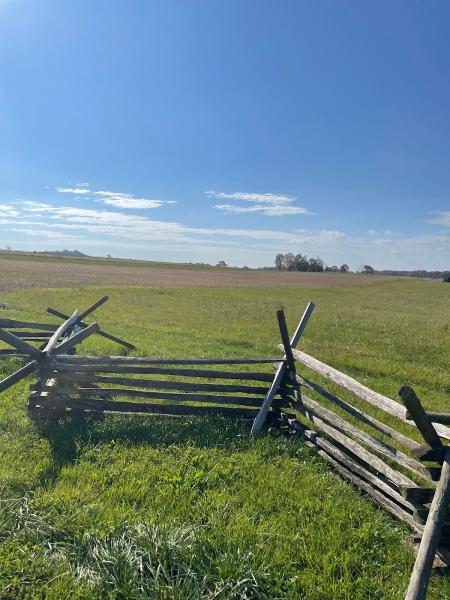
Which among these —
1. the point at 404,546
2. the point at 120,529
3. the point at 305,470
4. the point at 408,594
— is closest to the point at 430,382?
the point at 305,470

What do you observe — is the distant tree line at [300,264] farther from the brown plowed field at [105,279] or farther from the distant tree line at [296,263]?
the brown plowed field at [105,279]

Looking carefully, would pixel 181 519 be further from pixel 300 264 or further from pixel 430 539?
pixel 300 264

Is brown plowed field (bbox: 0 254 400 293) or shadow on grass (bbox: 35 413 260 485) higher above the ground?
brown plowed field (bbox: 0 254 400 293)

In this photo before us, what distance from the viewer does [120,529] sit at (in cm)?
335

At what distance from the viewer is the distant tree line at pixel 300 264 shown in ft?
437

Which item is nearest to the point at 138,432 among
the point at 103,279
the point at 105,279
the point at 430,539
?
the point at 430,539

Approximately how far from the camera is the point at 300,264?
134750 mm

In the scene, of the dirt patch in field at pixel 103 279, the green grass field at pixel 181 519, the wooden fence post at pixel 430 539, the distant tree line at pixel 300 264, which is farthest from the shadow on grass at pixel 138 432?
the distant tree line at pixel 300 264

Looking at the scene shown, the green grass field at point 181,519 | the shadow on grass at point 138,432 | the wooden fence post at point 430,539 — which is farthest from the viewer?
the shadow on grass at point 138,432

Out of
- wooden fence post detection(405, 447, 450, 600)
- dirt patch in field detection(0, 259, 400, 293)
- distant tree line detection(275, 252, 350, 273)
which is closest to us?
wooden fence post detection(405, 447, 450, 600)

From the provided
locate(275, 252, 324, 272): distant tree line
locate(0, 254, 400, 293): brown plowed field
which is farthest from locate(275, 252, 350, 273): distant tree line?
locate(0, 254, 400, 293): brown plowed field

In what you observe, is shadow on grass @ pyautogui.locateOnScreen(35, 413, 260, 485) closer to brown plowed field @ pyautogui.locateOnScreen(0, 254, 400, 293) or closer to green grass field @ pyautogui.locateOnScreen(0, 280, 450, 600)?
green grass field @ pyautogui.locateOnScreen(0, 280, 450, 600)

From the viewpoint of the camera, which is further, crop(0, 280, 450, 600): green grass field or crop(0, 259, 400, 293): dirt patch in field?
crop(0, 259, 400, 293): dirt patch in field

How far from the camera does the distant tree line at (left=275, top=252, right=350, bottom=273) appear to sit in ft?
437
